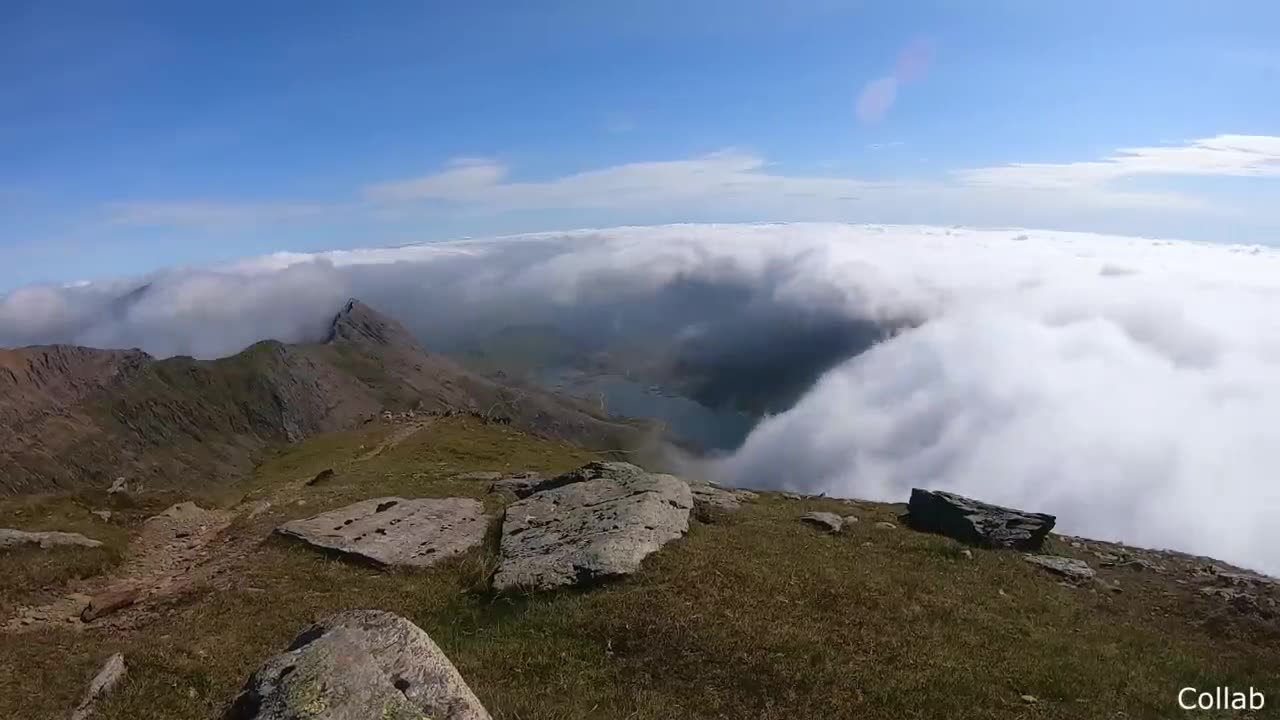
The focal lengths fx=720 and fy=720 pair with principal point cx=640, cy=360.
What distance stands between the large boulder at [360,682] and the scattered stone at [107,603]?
18.5 m

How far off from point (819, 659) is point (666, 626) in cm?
403

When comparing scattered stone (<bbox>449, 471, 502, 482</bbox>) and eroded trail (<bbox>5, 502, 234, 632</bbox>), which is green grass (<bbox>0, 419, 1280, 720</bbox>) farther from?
scattered stone (<bbox>449, 471, 502, 482</bbox>)

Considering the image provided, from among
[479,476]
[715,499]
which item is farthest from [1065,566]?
[479,476]

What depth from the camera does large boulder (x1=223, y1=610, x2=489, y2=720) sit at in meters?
10.3

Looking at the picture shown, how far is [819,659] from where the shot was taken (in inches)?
702

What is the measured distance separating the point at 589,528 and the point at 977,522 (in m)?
19.1

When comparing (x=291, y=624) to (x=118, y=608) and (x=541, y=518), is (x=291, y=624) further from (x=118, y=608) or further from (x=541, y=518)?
(x=541, y=518)

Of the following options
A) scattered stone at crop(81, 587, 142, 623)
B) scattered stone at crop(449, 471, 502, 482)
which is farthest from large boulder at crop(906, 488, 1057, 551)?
scattered stone at crop(81, 587, 142, 623)

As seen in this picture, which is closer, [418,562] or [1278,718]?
[1278,718]

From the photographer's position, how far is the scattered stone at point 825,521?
109 feet

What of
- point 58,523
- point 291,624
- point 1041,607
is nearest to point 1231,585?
point 1041,607

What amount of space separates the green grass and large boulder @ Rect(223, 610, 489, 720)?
2.66m

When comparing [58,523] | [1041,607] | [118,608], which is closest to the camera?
[1041,607]

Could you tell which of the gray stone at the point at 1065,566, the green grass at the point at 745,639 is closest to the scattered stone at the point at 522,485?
the green grass at the point at 745,639
